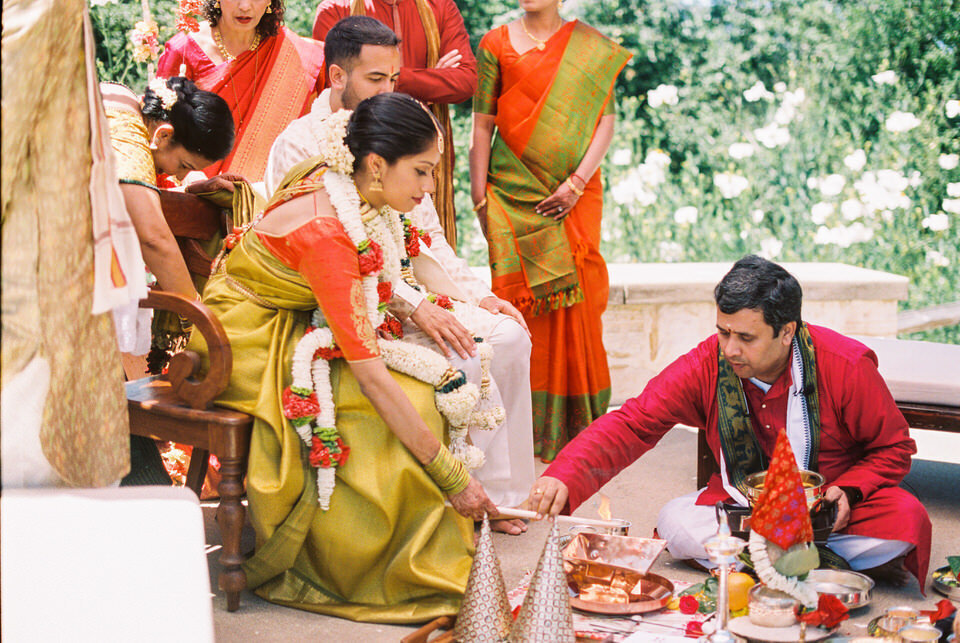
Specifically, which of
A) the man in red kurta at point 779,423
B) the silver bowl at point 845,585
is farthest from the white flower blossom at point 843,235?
the silver bowl at point 845,585

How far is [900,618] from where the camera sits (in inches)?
112

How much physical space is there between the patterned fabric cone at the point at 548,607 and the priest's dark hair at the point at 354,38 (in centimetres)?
200

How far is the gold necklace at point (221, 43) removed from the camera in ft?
14.8

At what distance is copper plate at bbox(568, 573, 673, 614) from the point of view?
3.11 meters

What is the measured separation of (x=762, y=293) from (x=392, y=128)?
1.26 m

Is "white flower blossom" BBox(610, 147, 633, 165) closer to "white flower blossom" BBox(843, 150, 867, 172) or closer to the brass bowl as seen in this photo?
"white flower blossom" BBox(843, 150, 867, 172)

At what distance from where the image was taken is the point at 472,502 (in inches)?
125

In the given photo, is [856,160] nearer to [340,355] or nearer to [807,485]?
[807,485]

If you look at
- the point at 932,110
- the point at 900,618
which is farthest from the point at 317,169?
the point at 932,110

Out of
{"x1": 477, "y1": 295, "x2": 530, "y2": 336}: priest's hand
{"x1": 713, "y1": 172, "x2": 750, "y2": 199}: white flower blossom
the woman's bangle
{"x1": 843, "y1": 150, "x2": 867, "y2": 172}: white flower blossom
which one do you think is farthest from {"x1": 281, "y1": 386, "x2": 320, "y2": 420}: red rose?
{"x1": 843, "y1": 150, "x2": 867, "y2": 172}: white flower blossom

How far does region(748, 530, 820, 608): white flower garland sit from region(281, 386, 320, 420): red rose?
130 centimetres

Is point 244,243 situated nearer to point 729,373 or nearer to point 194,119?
point 194,119

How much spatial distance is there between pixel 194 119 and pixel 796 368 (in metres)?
2.20

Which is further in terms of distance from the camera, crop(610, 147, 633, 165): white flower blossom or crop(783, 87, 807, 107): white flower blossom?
crop(783, 87, 807, 107): white flower blossom
